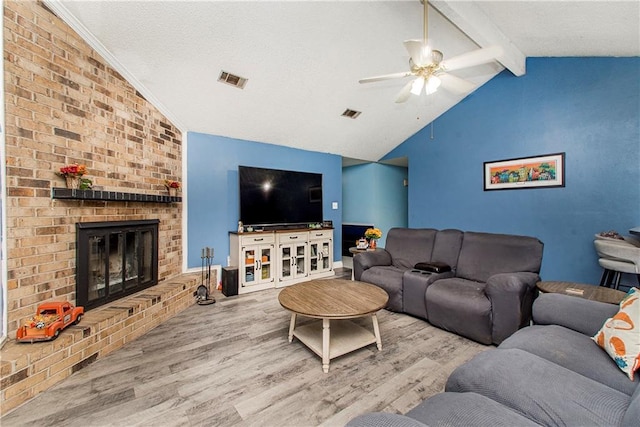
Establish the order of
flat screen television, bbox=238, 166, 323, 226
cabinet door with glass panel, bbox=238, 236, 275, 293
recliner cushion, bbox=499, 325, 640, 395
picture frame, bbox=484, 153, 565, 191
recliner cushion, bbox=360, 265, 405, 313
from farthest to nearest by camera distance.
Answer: flat screen television, bbox=238, 166, 323, 226, cabinet door with glass panel, bbox=238, 236, 275, 293, picture frame, bbox=484, 153, 565, 191, recliner cushion, bbox=360, 265, 405, 313, recliner cushion, bbox=499, 325, 640, 395

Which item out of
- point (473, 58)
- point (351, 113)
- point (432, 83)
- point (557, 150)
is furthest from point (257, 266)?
point (557, 150)

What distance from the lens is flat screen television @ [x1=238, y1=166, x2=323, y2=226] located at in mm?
4023

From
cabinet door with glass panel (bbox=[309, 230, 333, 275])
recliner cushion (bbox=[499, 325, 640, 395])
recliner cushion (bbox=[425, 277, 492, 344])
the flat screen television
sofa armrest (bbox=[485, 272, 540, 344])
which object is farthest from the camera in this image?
cabinet door with glass panel (bbox=[309, 230, 333, 275])

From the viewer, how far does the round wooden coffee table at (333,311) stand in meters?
1.94

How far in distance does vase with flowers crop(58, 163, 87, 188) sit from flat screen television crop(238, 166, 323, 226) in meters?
2.01

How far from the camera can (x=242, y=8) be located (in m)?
2.24

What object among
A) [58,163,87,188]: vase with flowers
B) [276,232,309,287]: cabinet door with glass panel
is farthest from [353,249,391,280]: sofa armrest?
[58,163,87,188]: vase with flowers

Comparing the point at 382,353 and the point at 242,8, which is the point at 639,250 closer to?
the point at 382,353

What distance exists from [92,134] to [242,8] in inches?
68.0

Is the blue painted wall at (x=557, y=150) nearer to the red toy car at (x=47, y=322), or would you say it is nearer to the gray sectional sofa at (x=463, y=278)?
the gray sectional sofa at (x=463, y=278)

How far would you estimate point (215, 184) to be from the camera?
3.98 meters

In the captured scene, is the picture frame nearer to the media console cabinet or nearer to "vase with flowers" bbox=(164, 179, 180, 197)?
the media console cabinet

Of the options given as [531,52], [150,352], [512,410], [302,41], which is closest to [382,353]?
[512,410]

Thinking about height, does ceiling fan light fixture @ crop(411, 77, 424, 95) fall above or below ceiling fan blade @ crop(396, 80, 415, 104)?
below
